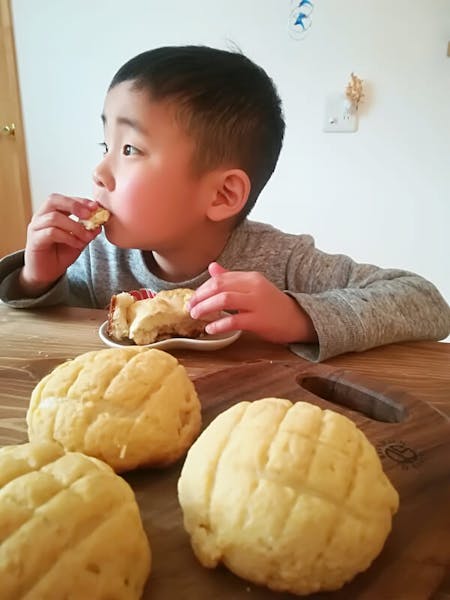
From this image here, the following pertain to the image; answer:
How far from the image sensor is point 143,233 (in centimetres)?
92

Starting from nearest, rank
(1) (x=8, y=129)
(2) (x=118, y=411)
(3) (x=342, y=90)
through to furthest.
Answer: (2) (x=118, y=411), (3) (x=342, y=90), (1) (x=8, y=129)

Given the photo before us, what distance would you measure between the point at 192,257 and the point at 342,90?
1213mm

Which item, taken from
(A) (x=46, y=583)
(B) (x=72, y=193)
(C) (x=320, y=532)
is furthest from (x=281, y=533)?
(B) (x=72, y=193)

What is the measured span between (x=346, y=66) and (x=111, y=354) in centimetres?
176

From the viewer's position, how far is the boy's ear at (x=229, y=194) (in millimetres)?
956

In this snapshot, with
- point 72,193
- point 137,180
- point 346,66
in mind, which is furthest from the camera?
point 72,193

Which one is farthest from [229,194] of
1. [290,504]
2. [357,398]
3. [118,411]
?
[290,504]

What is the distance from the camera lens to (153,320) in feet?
2.34

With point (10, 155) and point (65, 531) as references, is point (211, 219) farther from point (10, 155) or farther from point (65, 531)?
point (10, 155)

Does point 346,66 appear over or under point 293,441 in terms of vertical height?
over

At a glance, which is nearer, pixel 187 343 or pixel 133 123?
pixel 187 343

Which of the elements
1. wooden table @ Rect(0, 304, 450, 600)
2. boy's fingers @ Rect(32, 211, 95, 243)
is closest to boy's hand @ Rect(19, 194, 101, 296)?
boy's fingers @ Rect(32, 211, 95, 243)

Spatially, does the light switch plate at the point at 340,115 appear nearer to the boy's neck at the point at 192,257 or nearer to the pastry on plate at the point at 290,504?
the boy's neck at the point at 192,257

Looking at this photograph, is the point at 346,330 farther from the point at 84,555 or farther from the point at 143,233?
the point at 84,555
